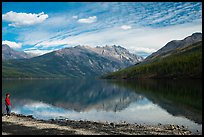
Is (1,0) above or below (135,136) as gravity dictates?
above

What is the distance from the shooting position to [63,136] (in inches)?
1191

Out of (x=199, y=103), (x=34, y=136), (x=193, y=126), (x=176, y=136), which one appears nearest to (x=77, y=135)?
(x=34, y=136)

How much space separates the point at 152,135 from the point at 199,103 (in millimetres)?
42361

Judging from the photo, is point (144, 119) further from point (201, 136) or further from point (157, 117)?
point (201, 136)

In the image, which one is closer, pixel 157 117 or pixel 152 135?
pixel 152 135

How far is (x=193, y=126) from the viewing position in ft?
149

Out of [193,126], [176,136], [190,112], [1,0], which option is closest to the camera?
[1,0]

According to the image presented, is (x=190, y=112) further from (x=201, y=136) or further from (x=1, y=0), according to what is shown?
(x=1, y=0)

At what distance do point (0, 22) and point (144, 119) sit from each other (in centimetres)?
3979

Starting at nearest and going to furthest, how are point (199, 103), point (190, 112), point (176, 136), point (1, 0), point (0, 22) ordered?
point (1, 0)
point (0, 22)
point (176, 136)
point (190, 112)
point (199, 103)

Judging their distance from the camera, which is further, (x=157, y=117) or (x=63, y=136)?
(x=157, y=117)

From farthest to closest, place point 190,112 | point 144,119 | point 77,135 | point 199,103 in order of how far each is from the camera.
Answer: point 199,103
point 190,112
point 144,119
point 77,135

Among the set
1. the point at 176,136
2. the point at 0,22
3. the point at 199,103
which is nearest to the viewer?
the point at 0,22

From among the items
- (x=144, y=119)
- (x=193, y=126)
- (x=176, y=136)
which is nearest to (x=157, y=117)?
(x=144, y=119)
